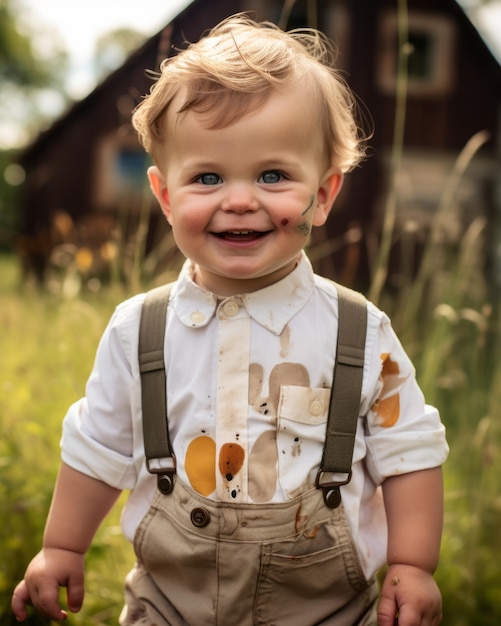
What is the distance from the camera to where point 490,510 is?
9.68 ft

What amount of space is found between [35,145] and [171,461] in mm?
12360

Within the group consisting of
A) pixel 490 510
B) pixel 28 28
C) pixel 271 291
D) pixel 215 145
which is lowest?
pixel 28 28

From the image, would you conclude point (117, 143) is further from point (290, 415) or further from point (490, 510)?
point (290, 415)

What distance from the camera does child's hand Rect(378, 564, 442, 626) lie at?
1.73 metres

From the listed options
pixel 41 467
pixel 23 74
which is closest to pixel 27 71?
pixel 23 74

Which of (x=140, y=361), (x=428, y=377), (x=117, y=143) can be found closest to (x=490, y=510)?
(x=428, y=377)

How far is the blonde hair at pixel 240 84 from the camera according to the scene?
1700 mm

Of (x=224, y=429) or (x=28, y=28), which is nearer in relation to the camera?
(x=224, y=429)

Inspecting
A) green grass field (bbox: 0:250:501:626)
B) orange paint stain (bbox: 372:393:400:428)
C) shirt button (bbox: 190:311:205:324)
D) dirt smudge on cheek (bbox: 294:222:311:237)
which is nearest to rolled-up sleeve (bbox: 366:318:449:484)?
orange paint stain (bbox: 372:393:400:428)

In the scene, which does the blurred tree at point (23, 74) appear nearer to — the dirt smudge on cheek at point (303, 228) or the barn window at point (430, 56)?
the barn window at point (430, 56)

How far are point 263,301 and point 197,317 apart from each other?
15 cm

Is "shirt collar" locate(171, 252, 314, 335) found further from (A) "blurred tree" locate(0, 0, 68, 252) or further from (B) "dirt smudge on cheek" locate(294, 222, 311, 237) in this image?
(A) "blurred tree" locate(0, 0, 68, 252)

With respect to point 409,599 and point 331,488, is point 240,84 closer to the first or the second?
point 331,488

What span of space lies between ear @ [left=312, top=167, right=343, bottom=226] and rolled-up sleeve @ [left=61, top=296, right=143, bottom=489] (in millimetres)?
469
